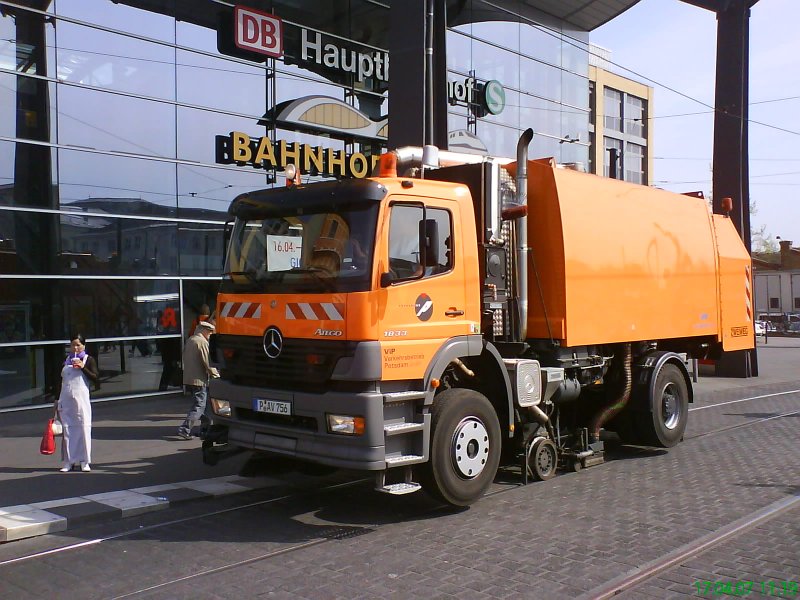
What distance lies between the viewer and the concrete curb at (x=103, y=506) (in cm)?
648

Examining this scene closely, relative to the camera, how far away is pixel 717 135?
862 inches

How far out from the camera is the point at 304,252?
22.6 feet

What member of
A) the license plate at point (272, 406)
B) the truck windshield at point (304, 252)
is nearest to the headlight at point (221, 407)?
the license plate at point (272, 406)

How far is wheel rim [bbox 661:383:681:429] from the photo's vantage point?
9.92 m

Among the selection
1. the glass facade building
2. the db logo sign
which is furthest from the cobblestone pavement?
the db logo sign

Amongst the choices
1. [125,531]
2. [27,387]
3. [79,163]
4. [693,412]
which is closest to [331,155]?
[79,163]

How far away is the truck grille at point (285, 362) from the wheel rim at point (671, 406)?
522 centimetres

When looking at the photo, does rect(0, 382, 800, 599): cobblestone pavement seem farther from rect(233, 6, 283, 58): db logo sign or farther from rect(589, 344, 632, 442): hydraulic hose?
rect(233, 6, 283, 58): db logo sign

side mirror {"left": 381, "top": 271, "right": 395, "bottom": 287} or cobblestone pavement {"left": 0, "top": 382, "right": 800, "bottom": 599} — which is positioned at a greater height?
side mirror {"left": 381, "top": 271, "right": 395, "bottom": 287}

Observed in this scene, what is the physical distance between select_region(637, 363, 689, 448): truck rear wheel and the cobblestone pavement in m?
0.99

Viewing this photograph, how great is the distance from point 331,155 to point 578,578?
14.0 m


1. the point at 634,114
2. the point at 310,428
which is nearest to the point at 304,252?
the point at 310,428

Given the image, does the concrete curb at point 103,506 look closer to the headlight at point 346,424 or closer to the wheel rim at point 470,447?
the headlight at point 346,424

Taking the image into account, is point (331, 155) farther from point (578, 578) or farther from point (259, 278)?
Answer: point (578, 578)
